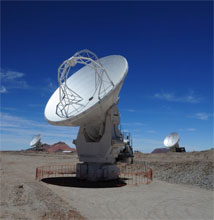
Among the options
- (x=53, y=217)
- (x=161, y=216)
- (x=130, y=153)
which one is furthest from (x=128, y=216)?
(x=130, y=153)

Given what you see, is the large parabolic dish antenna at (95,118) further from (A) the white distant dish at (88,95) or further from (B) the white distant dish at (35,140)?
(B) the white distant dish at (35,140)

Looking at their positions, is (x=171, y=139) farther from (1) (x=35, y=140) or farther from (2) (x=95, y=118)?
(2) (x=95, y=118)

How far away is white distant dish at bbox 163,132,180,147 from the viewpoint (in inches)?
2284

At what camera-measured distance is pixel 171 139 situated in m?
60.0

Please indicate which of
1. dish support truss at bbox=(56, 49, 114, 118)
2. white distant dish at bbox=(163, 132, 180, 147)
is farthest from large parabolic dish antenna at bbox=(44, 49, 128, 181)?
white distant dish at bbox=(163, 132, 180, 147)

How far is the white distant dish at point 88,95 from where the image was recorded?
19.1 meters

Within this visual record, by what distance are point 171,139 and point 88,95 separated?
4158cm

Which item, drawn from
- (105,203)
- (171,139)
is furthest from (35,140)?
(105,203)

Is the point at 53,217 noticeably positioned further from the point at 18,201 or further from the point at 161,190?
the point at 161,190

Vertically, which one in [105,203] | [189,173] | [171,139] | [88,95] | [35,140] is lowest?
[105,203]

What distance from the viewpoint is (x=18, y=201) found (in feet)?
41.3

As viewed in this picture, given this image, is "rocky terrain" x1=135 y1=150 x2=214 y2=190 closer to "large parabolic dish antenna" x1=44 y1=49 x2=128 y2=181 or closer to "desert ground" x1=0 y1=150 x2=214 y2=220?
"desert ground" x1=0 y1=150 x2=214 y2=220

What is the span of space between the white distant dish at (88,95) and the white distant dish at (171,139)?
125 ft

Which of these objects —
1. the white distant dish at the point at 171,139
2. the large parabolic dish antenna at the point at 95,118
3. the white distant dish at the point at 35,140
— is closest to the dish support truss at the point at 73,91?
the large parabolic dish antenna at the point at 95,118
